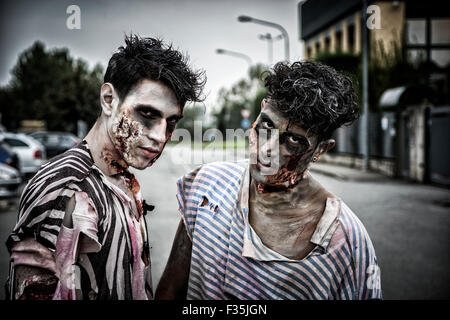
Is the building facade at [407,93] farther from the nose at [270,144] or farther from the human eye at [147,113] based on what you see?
the human eye at [147,113]

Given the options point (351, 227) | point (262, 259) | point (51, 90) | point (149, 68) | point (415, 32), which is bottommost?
point (262, 259)

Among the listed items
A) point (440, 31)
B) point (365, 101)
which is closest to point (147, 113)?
point (365, 101)

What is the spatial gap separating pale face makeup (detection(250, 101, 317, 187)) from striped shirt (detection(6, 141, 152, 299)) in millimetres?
539

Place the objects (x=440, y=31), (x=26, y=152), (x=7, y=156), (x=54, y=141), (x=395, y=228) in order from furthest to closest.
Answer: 1. (x=54, y=141)
2. (x=440, y=31)
3. (x=26, y=152)
4. (x=7, y=156)
5. (x=395, y=228)

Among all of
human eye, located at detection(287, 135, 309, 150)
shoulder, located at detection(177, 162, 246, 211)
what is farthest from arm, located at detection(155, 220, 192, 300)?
human eye, located at detection(287, 135, 309, 150)

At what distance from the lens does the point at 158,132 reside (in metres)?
1.47

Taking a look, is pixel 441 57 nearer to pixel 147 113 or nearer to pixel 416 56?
pixel 416 56

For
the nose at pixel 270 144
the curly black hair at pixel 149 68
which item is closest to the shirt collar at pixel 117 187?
the curly black hair at pixel 149 68

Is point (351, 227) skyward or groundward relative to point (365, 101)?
groundward

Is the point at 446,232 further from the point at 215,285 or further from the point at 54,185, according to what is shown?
the point at 54,185

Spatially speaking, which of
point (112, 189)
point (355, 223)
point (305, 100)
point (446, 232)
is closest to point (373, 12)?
point (305, 100)

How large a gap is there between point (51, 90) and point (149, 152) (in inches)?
290

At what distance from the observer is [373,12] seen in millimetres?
1741

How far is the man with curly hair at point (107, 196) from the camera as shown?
116cm
